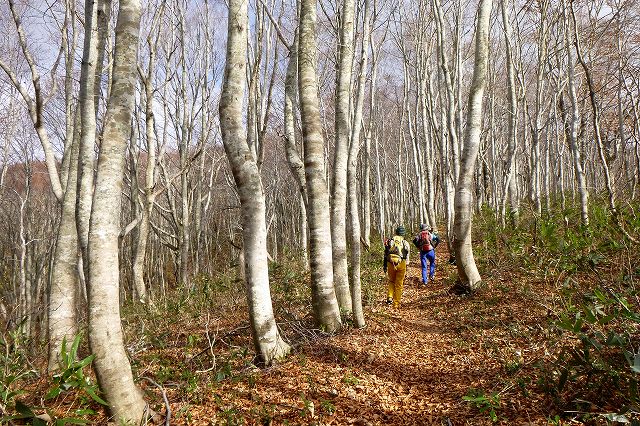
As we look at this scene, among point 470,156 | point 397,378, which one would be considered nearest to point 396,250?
point 470,156

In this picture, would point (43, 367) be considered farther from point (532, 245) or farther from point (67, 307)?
point (532, 245)

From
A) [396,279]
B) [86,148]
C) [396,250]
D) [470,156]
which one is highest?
[470,156]

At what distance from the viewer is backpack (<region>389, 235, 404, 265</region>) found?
6902mm

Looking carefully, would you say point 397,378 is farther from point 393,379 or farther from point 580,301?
point 580,301

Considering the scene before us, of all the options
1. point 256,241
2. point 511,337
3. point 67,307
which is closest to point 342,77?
point 256,241

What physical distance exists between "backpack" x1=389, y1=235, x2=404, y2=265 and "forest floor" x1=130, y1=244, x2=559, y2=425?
1.30 metres

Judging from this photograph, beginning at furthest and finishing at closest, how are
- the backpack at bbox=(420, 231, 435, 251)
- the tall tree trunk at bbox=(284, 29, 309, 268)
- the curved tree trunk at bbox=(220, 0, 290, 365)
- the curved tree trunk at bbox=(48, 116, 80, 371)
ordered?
the backpack at bbox=(420, 231, 435, 251), the tall tree trunk at bbox=(284, 29, 309, 268), the curved tree trunk at bbox=(48, 116, 80, 371), the curved tree trunk at bbox=(220, 0, 290, 365)

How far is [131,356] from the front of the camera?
15.6 feet

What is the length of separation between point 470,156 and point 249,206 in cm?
446

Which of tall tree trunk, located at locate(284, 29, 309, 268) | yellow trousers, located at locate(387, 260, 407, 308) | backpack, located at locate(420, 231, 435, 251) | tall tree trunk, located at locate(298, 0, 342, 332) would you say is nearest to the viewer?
tall tree trunk, located at locate(298, 0, 342, 332)

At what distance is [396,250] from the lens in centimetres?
704

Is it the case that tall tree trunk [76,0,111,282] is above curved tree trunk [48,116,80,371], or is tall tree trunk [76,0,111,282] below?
above

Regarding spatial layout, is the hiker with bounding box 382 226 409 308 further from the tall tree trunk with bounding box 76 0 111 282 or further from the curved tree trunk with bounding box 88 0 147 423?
the tall tree trunk with bounding box 76 0 111 282

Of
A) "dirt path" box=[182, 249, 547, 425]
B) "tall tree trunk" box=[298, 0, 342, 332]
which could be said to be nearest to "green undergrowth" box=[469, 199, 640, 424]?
"dirt path" box=[182, 249, 547, 425]
